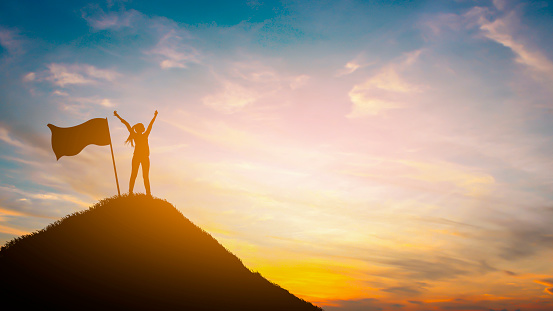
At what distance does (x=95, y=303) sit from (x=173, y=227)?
7582 millimetres

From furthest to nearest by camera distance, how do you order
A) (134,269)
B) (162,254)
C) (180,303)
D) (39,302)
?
(162,254)
(134,269)
(180,303)
(39,302)

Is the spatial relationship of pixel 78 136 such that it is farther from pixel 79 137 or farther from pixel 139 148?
pixel 139 148

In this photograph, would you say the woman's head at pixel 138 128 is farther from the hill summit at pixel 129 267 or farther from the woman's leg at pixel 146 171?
the hill summit at pixel 129 267

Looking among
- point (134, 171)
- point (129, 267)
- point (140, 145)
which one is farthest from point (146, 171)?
point (129, 267)

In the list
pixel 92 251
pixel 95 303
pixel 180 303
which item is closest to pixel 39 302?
A: pixel 95 303

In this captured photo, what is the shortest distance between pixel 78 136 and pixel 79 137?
0.30 ft

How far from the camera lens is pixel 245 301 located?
20641mm

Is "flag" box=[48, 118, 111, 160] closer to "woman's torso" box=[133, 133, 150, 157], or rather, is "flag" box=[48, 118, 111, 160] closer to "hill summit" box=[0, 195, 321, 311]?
"woman's torso" box=[133, 133, 150, 157]


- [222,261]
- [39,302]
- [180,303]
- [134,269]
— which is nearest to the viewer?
[39,302]

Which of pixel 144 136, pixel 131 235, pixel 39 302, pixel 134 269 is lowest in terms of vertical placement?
pixel 39 302

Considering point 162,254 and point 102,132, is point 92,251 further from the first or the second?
point 102,132

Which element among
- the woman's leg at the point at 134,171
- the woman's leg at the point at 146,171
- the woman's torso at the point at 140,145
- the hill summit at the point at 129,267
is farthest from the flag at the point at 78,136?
the hill summit at the point at 129,267

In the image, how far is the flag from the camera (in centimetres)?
2369

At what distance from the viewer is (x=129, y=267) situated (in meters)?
19.6
